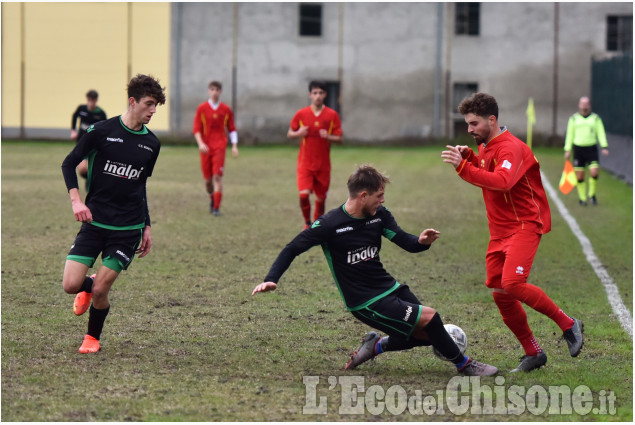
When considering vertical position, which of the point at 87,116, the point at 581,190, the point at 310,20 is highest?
the point at 310,20

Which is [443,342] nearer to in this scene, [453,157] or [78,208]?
[453,157]

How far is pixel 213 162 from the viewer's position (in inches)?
669

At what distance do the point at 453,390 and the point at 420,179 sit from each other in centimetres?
1903

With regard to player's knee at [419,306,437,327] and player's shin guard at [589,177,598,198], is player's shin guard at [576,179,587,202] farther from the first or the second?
player's knee at [419,306,437,327]

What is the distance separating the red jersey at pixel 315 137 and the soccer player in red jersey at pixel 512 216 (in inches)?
306

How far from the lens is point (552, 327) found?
327 inches

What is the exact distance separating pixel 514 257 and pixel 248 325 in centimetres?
253

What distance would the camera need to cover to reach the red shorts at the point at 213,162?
16.8m

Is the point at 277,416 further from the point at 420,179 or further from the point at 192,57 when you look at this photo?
the point at 192,57

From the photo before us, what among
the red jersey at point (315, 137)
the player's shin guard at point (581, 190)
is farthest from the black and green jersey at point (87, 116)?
the player's shin guard at point (581, 190)

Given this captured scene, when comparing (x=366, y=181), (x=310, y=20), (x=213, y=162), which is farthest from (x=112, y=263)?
(x=310, y=20)

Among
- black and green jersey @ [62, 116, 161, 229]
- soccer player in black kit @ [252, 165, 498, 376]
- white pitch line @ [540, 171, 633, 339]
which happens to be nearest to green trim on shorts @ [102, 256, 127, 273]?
black and green jersey @ [62, 116, 161, 229]

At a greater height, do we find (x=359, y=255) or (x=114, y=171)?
(x=114, y=171)

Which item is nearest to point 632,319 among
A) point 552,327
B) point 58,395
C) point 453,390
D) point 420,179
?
point 552,327
